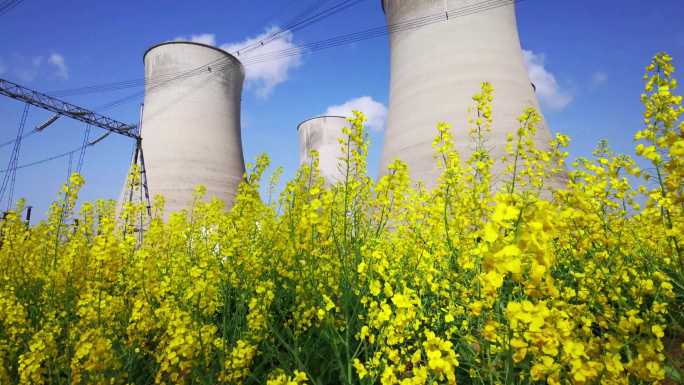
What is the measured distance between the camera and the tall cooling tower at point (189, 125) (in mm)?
10398

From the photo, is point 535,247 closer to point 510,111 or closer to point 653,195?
point 653,195

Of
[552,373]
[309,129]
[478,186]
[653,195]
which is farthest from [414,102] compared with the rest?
[309,129]

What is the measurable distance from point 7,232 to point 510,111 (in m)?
7.38

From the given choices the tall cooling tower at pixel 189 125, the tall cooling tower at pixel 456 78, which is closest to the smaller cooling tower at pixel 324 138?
the tall cooling tower at pixel 189 125

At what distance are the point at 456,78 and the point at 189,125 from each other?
735cm

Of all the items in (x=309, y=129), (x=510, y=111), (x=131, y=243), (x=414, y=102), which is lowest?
(x=131, y=243)

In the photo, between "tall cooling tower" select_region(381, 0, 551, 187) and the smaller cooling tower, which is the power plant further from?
the smaller cooling tower

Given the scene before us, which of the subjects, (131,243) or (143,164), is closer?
(131,243)

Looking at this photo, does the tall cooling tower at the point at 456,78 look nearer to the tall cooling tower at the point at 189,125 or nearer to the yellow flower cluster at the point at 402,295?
the yellow flower cluster at the point at 402,295

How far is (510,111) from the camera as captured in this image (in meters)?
6.99

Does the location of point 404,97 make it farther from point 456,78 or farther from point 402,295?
point 402,295

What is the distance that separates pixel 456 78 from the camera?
7.31m

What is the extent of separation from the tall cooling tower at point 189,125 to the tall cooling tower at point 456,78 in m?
5.54

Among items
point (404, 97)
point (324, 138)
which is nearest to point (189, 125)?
point (404, 97)
